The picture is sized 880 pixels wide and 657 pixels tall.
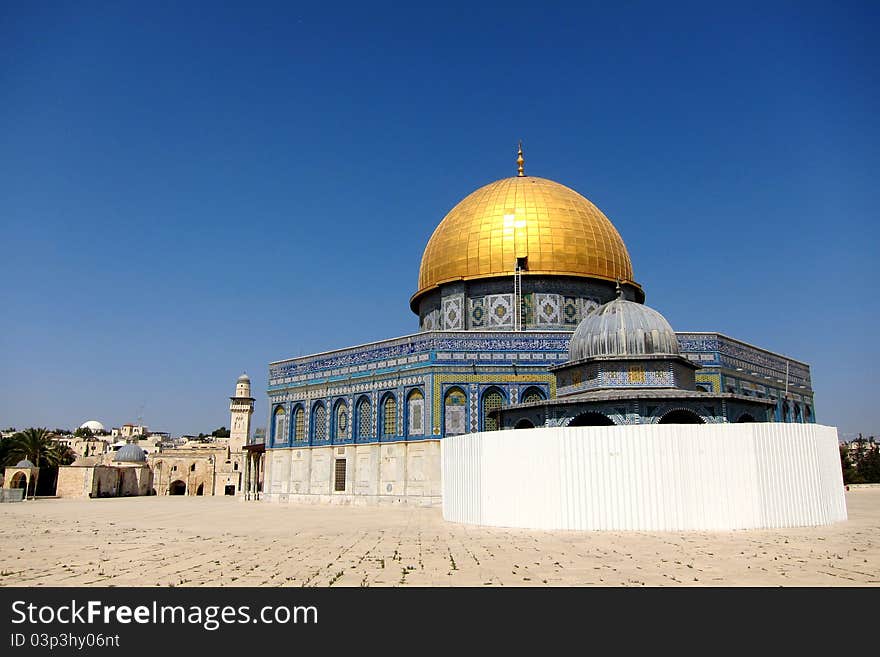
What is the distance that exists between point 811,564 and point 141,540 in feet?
38.2

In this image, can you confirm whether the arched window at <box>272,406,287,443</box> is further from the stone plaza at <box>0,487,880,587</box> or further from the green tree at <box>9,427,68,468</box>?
the green tree at <box>9,427,68,468</box>

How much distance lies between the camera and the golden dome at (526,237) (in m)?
31.2

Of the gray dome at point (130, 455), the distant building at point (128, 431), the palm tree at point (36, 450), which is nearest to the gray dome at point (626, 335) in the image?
the gray dome at point (130, 455)

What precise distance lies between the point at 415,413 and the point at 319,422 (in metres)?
6.63

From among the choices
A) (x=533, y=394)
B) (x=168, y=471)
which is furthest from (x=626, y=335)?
(x=168, y=471)

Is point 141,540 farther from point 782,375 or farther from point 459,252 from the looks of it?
point 782,375

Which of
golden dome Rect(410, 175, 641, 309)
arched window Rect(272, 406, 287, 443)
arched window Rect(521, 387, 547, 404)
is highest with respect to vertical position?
golden dome Rect(410, 175, 641, 309)

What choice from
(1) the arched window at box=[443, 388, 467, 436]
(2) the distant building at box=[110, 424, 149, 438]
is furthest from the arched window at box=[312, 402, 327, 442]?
(2) the distant building at box=[110, 424, 149, 438]

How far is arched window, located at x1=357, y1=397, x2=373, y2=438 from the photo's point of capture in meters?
30.3

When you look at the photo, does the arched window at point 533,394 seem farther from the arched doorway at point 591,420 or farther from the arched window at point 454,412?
the arched doorway at point 591,420

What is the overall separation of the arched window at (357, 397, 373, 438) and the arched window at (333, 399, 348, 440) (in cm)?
80

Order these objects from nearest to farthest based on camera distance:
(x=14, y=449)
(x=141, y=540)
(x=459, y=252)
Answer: (x=141, y=540) → (x=459, y=252) → (x=14, y=449)
